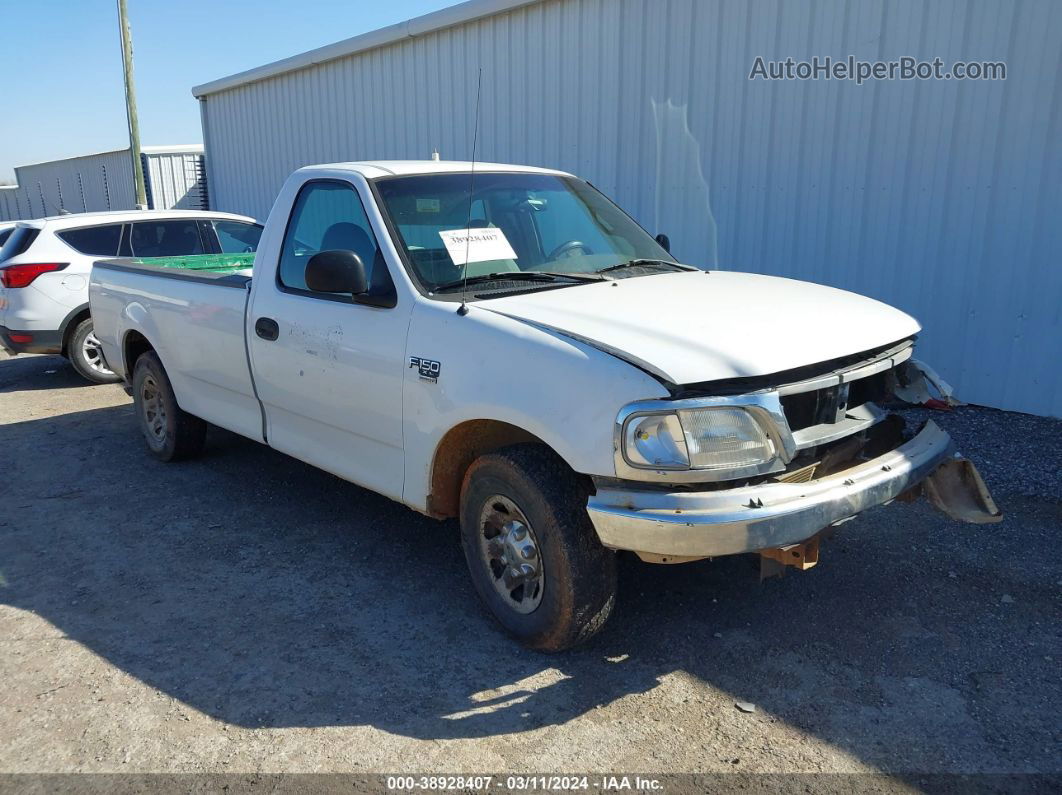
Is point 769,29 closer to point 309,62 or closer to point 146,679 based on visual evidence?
point 146,679

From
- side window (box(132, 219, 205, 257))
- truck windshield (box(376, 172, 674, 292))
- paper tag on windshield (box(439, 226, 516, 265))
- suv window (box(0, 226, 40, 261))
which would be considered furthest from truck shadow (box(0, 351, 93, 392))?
paper tag on windshield (box(439, 226, 516, 265))

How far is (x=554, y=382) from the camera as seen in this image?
3057mm

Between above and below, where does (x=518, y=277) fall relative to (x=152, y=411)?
above

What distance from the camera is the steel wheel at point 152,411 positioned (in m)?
6.13

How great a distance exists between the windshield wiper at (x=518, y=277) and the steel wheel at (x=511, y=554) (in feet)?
3.25

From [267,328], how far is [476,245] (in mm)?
1317

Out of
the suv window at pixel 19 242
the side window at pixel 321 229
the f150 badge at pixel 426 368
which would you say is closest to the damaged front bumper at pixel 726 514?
the f150 badge at pixel 426 368

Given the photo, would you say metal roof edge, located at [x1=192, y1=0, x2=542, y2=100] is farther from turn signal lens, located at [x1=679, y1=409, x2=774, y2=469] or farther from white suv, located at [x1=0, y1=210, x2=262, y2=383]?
Answer: turn signal lens, located at [x1=679, y1=409, x2=774, y2=469]

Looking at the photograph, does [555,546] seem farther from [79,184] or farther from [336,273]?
[79,184]

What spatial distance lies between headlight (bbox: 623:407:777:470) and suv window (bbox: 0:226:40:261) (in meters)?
8.41

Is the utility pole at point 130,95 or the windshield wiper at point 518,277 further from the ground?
the utility pole at point 130,95

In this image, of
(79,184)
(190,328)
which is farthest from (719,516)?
(79,184)

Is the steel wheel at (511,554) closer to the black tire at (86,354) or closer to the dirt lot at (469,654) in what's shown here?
the dirt lot at (469,654)

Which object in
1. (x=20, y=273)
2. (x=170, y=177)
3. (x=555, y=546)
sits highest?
(x=170, y=177)
